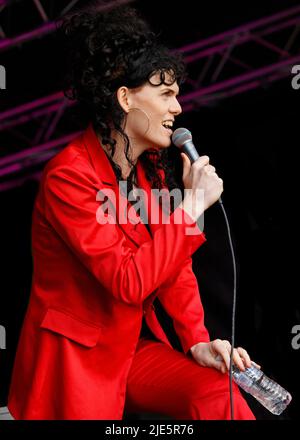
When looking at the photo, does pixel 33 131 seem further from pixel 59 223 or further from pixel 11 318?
pixel 59 223

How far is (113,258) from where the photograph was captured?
177 cm

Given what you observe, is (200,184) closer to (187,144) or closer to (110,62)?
(187,144)

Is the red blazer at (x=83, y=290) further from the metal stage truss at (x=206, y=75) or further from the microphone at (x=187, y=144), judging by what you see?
the metal stage truss at (x=206, y=75)

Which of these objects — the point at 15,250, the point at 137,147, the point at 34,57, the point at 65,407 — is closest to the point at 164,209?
the point at 137,147

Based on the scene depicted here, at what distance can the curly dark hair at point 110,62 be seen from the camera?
77.4 inches

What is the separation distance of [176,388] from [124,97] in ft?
2.38

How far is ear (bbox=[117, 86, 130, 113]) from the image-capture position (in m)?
1.97

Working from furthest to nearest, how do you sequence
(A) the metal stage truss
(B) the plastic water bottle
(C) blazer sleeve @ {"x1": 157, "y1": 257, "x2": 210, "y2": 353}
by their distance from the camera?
(A) the metal stage truss
(C) blazer sleeve @ {"x1": 157, "y1": 257, "x2": 210, "y2": 353}
(B) the plastic water bottle

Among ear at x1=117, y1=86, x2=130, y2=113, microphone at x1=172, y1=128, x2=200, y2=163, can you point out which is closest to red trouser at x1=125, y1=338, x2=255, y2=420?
microphone at x1=172, y1=128, x2=200, y2=163

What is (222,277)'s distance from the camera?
3137 millimetres

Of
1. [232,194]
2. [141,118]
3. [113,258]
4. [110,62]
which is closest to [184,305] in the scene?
[113,258]

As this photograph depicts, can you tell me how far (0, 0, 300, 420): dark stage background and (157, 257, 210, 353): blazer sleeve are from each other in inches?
24.0

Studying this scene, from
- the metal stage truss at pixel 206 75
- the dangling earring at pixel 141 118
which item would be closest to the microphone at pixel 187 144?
the dangling earring at pixel 141 118

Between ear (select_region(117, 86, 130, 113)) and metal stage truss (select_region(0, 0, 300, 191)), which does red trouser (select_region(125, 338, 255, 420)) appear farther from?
metal stage truss (select_region(0, 0, 300, 191))
